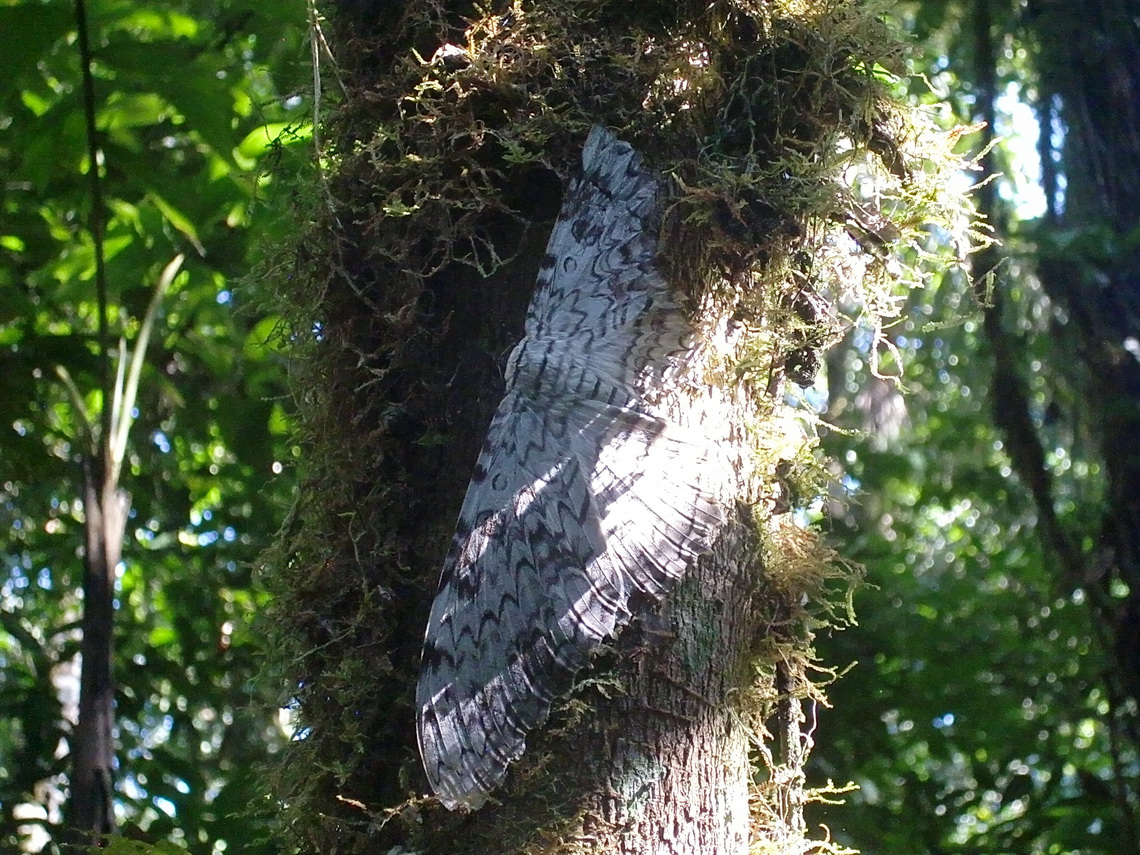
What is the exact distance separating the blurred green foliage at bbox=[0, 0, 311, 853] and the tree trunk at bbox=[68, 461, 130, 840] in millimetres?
244

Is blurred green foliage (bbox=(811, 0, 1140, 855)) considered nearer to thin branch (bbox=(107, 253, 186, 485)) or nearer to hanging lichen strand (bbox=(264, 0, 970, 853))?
hanging lichen strand (bbox=(264, 0, 970, 853))

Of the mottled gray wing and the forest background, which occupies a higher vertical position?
the forest background

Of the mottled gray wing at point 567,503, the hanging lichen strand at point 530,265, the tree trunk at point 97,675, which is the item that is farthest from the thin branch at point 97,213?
the mottled gray wing at point 567,503

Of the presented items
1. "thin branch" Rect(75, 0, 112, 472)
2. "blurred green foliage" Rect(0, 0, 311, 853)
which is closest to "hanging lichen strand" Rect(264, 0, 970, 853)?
"blurred green foliage" Rect(0, 0, 311, 853)

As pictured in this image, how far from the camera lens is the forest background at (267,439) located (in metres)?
2.98

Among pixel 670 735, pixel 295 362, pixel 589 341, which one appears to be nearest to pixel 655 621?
pixel 670 735

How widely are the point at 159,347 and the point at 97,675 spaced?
205 centimetres

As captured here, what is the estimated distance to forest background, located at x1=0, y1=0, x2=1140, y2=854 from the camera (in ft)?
9.77

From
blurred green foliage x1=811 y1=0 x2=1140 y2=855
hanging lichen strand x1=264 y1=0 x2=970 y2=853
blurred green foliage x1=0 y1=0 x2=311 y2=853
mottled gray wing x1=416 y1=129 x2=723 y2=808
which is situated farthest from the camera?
blurred green foliage x1=811 y1=0 x2=1140 y2=855

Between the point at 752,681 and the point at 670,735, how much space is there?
0.73ft

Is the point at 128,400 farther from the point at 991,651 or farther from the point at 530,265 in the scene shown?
the point at 991,651

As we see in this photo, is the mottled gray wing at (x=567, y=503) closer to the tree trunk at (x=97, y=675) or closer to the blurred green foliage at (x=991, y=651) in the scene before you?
the tree trunk at (x=97, y=675)

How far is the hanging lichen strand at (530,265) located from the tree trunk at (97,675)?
3.42 ft

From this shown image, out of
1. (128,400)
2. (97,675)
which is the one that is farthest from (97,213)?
(97,675)
